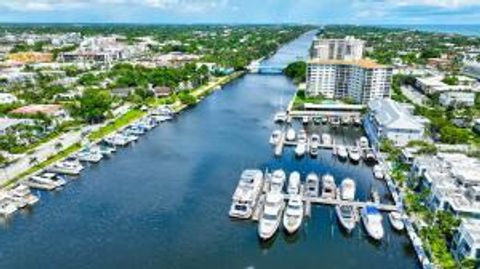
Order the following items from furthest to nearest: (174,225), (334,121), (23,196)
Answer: (334,121), (23,196), (174,225)

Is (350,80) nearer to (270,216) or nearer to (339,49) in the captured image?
(339,49)

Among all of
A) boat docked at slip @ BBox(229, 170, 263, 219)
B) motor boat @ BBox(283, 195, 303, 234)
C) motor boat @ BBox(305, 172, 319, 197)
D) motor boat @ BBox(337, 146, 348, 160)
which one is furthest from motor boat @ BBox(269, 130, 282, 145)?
motor boat @ BBox(283, 195, 303, 234)

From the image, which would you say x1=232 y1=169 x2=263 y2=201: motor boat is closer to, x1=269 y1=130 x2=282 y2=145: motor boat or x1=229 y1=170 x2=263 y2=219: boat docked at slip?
x1=229 y1=170 x2=263 y2=219: boat docked at slip

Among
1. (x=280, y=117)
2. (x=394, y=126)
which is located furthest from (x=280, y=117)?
(x=394, y=126)

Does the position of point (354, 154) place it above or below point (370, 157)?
above

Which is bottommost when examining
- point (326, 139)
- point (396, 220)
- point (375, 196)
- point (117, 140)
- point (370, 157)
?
point (396, 220)

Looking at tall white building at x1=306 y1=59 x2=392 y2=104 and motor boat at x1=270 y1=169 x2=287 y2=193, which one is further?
tall white building at x1=306 y1=59 x2=392 y2=104
